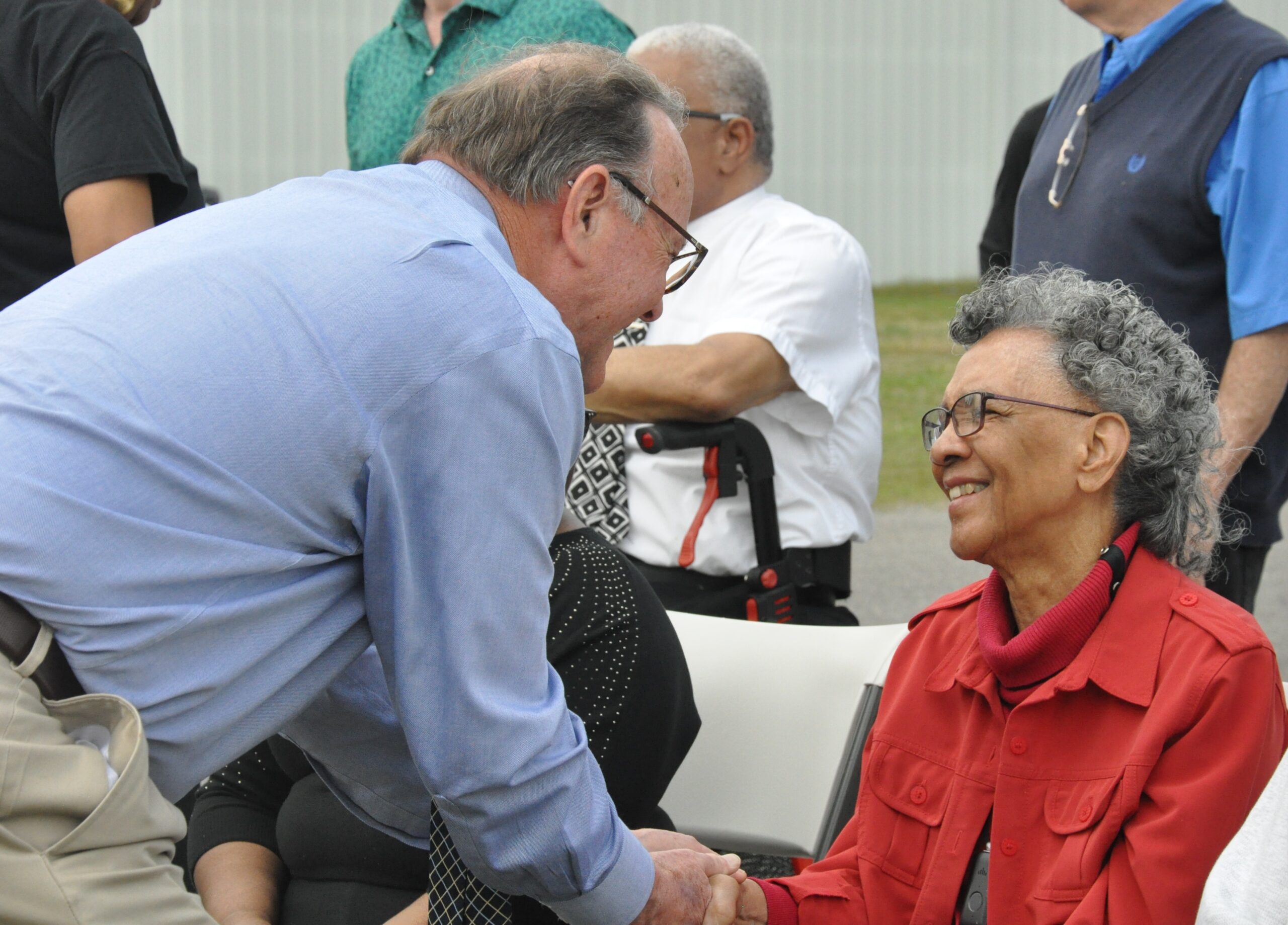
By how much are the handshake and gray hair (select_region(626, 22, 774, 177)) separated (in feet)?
6.41

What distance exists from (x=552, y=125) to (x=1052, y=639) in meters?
0.98

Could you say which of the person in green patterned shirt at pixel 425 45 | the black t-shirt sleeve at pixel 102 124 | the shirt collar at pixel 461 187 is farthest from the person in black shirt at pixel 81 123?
the shirt collar at pixel 461 187

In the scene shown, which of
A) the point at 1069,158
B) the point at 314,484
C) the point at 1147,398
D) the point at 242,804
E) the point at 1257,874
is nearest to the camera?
the point at 1257,874

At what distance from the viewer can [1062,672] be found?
79.2 inches

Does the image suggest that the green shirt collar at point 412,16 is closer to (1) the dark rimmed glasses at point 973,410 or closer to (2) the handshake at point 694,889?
(1) the dark rimmed glasses at point 973,410

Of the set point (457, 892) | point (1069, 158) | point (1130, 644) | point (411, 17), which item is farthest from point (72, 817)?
point (411, 17)

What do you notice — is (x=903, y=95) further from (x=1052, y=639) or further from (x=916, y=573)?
(x=1052, y=639)

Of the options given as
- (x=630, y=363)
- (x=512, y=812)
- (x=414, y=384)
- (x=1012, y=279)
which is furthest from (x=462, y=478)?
(x=630, y=363)

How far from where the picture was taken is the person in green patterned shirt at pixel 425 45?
3666 millimetres

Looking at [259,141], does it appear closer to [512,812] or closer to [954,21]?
[954,21]

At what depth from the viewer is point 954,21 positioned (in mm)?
12961

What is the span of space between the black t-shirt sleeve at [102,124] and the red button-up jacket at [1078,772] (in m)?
1.70

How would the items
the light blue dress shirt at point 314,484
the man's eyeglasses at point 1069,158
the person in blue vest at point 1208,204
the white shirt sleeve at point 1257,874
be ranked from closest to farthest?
the white shirt sleeve at point 1257,874 → the light blue dress shirt at point 314,484 → the person in blue vest at point 1208,204 → the man's eyeglasses at point 1069,158

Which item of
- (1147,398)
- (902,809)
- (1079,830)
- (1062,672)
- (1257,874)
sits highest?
(1147,398)
